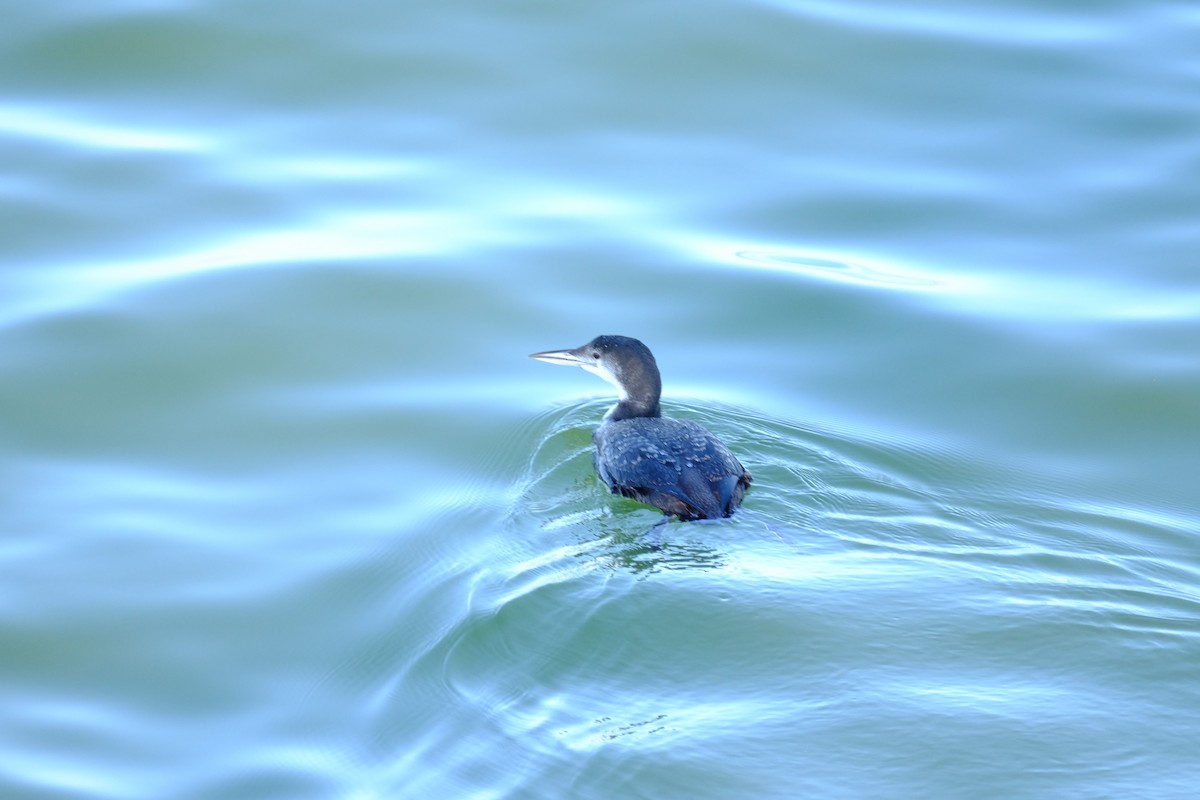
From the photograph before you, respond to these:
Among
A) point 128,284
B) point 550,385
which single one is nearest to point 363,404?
point 550,385

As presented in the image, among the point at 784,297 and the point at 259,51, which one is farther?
the point at 259,51

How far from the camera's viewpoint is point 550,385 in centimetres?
891

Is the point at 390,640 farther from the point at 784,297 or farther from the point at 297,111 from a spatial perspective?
the point at 297,111

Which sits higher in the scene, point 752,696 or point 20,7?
point 20,7

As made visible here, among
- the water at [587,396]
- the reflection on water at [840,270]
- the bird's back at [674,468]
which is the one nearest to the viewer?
the water at [587,396]

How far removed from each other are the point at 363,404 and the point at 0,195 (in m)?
3.68

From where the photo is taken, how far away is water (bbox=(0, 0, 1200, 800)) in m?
5.81

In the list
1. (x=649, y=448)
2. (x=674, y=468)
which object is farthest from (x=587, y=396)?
(x=674, y=468)

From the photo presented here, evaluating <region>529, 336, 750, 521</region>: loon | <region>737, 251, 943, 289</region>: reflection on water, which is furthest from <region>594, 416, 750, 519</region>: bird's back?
<region>737, 251, 943, 289</region>: reflection on water

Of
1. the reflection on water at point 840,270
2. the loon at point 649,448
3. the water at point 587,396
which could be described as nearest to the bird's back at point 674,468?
the loon at point 649,448

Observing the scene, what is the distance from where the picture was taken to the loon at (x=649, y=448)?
24.1 feet

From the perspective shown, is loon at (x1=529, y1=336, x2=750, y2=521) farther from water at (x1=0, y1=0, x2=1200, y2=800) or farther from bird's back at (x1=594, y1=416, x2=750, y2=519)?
water at (x1=0, y1=0, x2=1200, y2=800)

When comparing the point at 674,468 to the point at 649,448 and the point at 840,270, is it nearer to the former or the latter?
the point at 649,448

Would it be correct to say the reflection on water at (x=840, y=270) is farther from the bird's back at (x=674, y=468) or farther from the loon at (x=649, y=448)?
the bird's back at (x=674, y=468)
